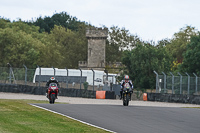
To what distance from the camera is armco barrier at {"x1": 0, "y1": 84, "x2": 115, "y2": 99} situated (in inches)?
1774

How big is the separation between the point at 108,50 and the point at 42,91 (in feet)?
244

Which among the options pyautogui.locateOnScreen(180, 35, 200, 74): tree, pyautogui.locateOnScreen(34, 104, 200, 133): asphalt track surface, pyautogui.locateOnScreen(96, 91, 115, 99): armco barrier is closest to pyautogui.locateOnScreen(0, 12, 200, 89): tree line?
pyautogui.locateOnScreen(180, 35, 200, 74): tree

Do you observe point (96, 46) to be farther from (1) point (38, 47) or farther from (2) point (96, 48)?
(1) point (38, 47)

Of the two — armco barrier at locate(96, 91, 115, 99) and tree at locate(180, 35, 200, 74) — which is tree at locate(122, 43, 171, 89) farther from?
armco barrier at locate(96, 91, 115, 99)

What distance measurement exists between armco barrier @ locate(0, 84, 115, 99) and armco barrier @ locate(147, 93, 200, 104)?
4.51 metres

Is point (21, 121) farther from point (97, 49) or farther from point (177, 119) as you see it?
point (97, 49)

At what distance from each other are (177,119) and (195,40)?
56.7 m

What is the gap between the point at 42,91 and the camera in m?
46.6

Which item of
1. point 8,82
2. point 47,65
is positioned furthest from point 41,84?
point 47,65

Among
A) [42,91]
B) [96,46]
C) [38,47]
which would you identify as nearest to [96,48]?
[96,46]

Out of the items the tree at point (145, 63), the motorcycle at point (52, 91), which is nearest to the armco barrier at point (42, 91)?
the motorcycle at point (52, 91)

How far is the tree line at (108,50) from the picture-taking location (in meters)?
76.2

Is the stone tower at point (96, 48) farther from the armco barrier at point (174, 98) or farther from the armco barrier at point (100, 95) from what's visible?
the armco barrier at point (174, 98)

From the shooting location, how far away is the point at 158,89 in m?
42.3
